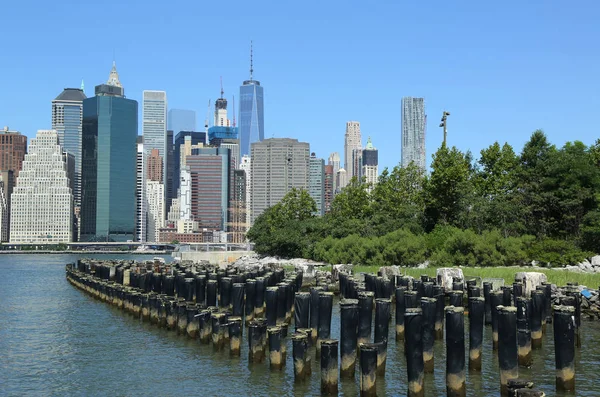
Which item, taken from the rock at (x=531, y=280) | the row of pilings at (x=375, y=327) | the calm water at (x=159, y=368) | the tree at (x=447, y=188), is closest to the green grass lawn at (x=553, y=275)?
the rock at (x=531, y=280)

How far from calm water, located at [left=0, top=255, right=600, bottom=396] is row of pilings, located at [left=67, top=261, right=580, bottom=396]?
676 mm

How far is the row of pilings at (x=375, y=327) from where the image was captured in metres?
20.8

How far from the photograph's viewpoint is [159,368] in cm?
2717

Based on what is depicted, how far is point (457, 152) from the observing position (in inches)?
2813

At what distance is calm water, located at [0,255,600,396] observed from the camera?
75.8ft

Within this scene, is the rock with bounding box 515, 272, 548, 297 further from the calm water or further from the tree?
the tree

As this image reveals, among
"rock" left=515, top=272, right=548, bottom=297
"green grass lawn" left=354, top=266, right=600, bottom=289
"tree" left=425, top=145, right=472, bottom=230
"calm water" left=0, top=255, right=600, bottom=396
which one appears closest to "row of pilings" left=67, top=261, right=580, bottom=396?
"calm water" left=0, top=255, right=600, bottom=396

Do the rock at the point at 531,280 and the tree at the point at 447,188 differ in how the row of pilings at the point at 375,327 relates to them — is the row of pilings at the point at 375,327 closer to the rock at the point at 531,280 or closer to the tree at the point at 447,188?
the rock at the point at 531,280

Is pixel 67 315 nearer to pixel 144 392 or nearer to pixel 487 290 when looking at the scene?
pixel 144 392

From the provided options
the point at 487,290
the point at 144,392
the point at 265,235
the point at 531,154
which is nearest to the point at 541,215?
the point at 531,154

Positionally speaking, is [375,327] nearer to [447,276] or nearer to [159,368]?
[159,368]

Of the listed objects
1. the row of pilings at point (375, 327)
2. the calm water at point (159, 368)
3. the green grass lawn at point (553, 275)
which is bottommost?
→ the calm water at point (159, 368)

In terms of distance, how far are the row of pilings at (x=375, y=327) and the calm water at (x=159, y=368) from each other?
68 centimetres

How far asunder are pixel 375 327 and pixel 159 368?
8.83 metres
